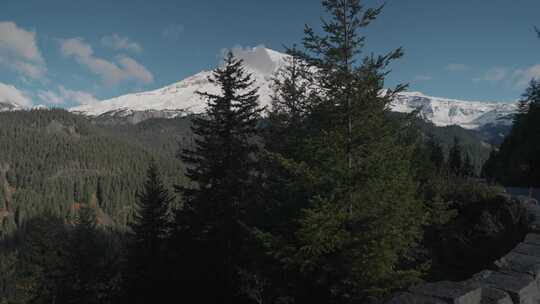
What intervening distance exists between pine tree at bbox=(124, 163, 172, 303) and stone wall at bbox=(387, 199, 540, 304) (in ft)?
47.4

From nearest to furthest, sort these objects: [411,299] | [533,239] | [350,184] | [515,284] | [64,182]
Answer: [411,299], [515,284], [533,239], [350,184], [64,182]

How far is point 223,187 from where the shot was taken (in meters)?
12.7

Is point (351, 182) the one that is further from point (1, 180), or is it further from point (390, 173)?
point (1, 180)

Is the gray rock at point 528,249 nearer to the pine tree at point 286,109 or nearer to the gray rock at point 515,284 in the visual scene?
the gray rock at point 515,284

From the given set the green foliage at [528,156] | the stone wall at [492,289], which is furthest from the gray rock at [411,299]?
the green foliage at [528,156]

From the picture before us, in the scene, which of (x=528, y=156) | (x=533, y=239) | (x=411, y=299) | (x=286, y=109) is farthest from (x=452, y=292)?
(x=528, y=156)

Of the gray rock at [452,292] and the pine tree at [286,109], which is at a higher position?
the pine tree at [286,109]

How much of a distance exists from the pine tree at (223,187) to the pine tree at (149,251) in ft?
13.6

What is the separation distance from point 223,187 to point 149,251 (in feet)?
33.2

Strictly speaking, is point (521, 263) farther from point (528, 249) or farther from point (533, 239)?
point (533, 239)

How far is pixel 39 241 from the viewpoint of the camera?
1041 inches

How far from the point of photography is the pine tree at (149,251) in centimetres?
1656

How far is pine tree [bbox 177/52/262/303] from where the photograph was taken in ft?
40.7

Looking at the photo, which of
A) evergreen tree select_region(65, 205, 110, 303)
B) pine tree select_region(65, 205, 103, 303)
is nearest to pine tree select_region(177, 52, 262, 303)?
evergreen tree select_region(65, 205, 110, 303)
